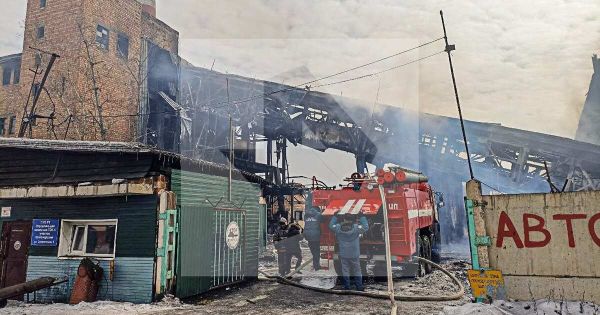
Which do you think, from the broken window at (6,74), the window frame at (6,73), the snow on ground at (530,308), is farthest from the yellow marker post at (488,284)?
Answer: the broken window at (6,74)

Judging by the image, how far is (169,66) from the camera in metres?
27.1

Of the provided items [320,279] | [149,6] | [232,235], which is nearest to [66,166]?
[232,235]

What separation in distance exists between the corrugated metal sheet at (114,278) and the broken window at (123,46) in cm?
1946

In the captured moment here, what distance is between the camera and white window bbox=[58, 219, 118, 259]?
9.25 m

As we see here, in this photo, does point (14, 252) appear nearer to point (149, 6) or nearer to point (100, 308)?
point (100, 308)

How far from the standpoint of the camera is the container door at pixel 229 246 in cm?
1059

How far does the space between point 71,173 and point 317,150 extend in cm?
1384

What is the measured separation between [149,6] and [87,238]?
25.7 metres

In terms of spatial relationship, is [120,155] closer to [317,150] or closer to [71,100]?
[317,150]

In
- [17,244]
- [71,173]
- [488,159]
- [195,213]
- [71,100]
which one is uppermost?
[71,100]

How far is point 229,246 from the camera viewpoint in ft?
36.5

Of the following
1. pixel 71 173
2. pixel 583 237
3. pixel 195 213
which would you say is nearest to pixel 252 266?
pixel 195 213

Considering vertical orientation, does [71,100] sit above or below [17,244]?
above

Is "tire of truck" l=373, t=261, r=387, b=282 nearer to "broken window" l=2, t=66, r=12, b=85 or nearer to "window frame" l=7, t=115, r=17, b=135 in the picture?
"window frame" l=7, t=115, r=17, b=135
